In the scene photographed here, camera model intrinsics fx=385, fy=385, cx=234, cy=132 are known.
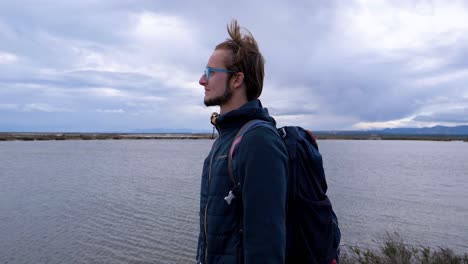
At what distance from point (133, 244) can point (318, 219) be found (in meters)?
10.9

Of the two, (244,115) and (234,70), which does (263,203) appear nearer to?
(244,115)

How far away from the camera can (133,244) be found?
478 inches

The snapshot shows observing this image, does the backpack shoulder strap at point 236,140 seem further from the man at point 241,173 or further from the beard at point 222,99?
the beard at point 222,99

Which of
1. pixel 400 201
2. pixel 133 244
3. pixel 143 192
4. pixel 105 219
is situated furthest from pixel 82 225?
pixel 400 201

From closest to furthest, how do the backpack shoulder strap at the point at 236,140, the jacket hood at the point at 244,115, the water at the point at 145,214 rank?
the backpack shoulder strap at the point at 236,140 → the jacket hood at the point at 244,115 → the water at the point at 145,214

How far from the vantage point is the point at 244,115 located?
2564mm

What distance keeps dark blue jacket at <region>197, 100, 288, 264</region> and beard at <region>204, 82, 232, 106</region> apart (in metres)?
0.36

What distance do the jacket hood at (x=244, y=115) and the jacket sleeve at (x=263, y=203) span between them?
39 cm

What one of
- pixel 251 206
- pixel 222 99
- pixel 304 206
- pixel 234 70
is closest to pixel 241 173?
pixel 251 206

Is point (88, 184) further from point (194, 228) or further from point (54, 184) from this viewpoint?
point (194, 228)

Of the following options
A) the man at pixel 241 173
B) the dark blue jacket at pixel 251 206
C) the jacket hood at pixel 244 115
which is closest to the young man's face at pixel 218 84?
the man at pixel 241 173

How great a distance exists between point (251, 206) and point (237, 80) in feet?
3.04

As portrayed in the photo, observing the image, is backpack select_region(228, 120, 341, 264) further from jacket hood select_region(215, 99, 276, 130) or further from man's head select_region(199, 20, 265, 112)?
man's head select_region(199, 20, 265, 112)

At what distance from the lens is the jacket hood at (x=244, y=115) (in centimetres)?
256
